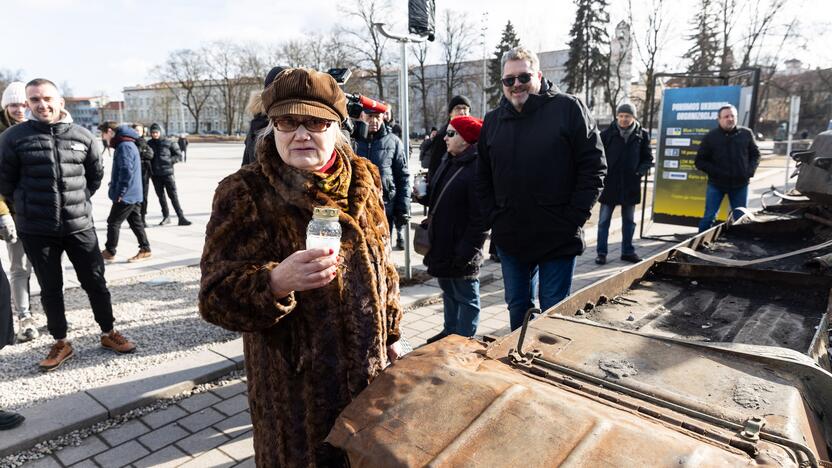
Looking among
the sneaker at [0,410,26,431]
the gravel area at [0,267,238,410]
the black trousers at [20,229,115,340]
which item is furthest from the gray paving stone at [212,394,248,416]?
the black trousers at [20,229,115,340]

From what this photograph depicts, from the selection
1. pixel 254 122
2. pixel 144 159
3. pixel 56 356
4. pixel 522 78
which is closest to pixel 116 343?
pixel 56 356

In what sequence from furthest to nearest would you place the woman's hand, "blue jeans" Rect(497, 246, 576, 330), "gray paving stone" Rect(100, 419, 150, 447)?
"blue jeans" Rect(497, 246, 576, 330), "gray paving stone" Rect(100, 419, 150, 447), the woman's hand

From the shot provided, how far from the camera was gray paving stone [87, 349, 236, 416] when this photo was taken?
3463 millimetres

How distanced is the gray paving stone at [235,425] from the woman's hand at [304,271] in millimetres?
2088

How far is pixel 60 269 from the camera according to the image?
4.09 meters

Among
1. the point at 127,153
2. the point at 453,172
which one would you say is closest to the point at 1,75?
the point at 127,153

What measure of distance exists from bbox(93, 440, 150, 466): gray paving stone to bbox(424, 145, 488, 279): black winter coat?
2.17 meters

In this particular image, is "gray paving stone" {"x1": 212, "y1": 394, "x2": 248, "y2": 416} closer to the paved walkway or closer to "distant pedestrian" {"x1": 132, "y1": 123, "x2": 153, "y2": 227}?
the paved walkway

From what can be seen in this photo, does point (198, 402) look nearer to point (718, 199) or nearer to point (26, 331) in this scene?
point (26, 331)

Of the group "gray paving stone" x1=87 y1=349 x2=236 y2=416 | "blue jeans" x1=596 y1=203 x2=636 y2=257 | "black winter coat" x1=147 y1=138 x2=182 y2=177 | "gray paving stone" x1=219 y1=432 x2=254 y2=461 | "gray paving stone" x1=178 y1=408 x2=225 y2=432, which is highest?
"black winter coat" x1=147 y1=138 x2=182 y2=177

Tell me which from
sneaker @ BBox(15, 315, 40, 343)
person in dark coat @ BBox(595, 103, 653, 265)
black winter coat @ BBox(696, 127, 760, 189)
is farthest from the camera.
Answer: person in dark coat @ BBox(595, 103, 653, 265)

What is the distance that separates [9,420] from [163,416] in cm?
81

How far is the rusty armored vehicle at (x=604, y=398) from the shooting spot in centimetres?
124

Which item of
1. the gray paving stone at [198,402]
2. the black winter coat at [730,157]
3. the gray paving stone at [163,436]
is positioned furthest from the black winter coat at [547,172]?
the black winter coat at [730,157]
